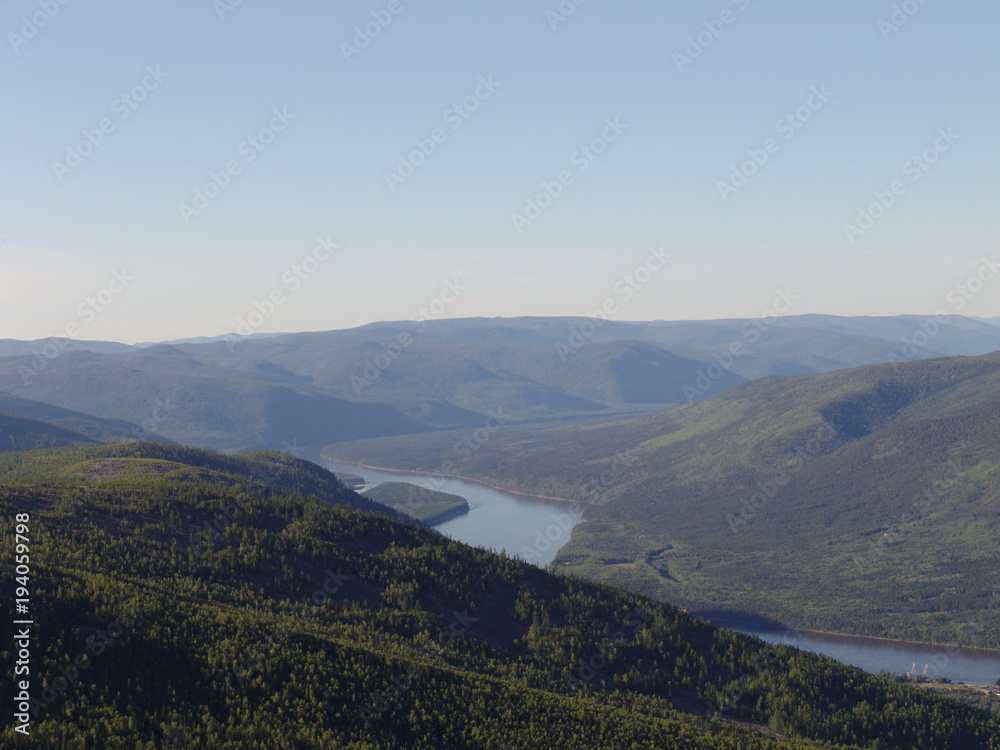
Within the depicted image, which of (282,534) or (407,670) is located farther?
(282,534)

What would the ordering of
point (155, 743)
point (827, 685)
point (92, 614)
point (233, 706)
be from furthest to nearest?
point (827, 685), point (92, 614), point (233, 706), point (155, 743)

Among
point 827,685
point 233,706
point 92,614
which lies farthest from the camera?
point 827,685

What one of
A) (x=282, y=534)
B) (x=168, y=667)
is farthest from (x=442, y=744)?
(x=282, y=534)

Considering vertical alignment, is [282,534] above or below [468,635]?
above

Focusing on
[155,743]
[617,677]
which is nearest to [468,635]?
[617,677]

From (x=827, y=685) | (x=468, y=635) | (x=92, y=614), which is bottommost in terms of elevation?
(x=827, y=685)

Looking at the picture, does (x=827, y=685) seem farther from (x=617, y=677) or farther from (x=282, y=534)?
(x=282, y=534)

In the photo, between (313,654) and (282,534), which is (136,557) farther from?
(313,654)
